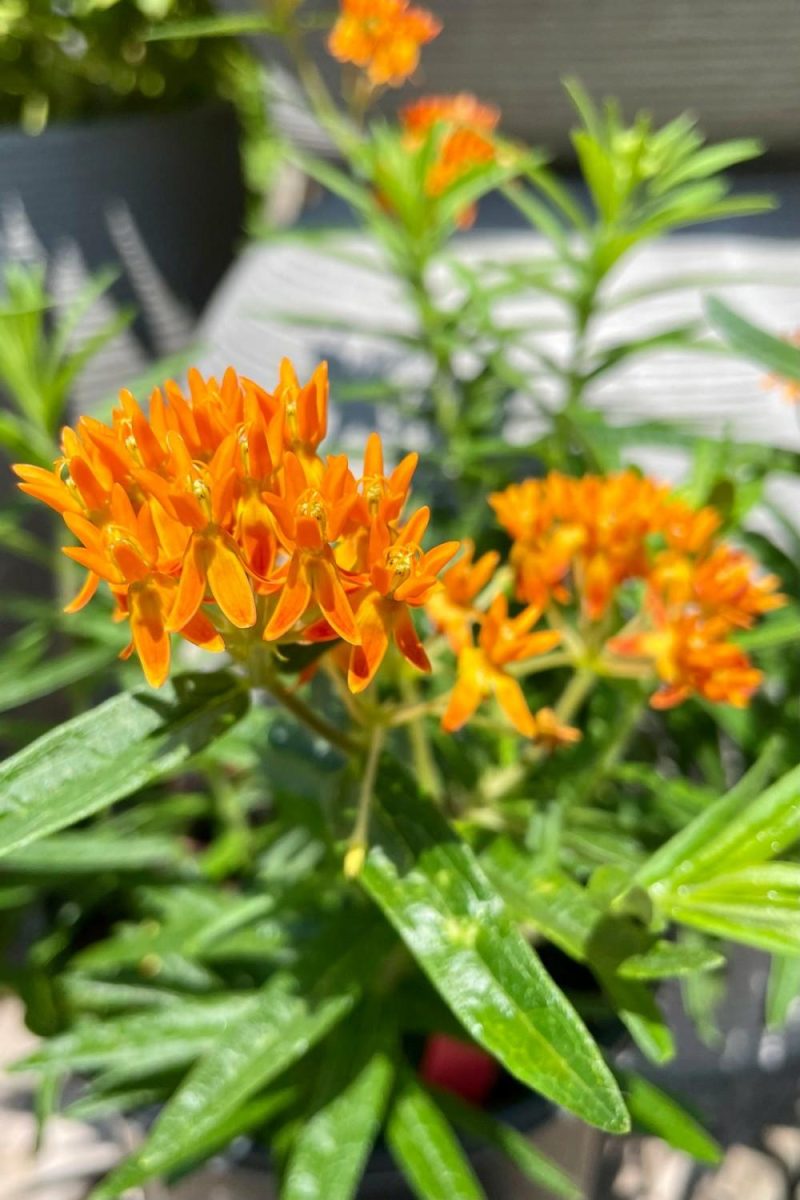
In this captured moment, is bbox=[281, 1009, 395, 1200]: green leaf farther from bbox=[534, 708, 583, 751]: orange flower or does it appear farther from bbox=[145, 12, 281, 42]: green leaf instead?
bbox=[145, 12, 281, 42]: green leaf

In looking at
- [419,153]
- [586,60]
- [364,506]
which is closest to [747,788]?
[364,506]

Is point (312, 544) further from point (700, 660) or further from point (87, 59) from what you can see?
point (87, 59)

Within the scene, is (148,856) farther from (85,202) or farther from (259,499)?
(85,202)

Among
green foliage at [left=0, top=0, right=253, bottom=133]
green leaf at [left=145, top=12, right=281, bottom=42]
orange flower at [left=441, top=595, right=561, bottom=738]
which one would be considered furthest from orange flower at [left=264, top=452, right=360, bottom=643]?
green foliage at [left=0, top=0, right=253, bottom=133]

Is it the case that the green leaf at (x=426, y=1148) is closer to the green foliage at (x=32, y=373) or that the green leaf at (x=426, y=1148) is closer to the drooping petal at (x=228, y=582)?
the drooping petal at (x=228, y=582)

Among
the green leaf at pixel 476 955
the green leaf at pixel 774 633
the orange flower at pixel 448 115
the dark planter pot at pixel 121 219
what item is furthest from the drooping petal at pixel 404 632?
the dark planter pot at pixel 121 219

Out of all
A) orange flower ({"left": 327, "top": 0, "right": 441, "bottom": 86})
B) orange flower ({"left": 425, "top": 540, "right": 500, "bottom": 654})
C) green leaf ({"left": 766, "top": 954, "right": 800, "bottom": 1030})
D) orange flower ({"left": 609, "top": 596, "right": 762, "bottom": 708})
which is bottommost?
green leaf ({"left": 766, "top": 954, "right": 800, "bottom": 1030})
